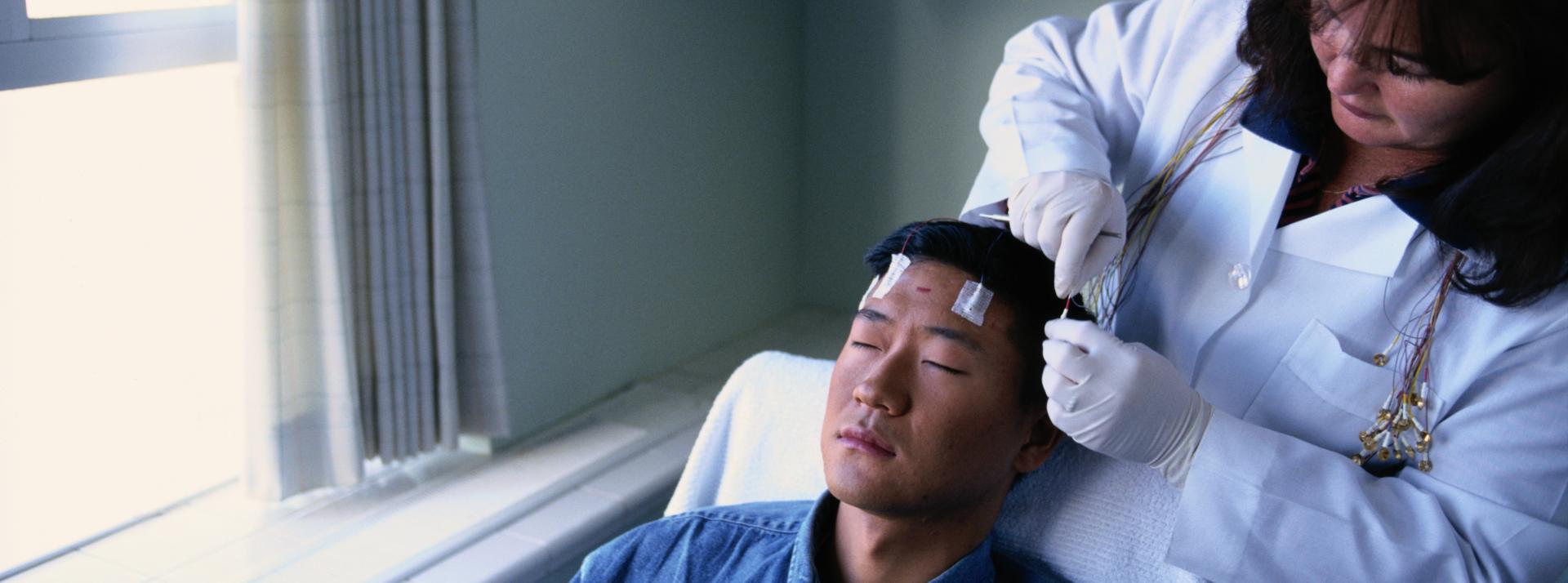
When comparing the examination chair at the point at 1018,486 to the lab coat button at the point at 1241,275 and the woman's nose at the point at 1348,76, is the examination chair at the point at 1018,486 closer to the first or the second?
the lab coat button at the point at 1241,275

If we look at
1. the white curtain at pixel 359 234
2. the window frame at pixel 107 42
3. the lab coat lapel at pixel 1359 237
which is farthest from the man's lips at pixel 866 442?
the window frame at pixel 107 42

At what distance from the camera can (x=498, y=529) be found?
6.93ft

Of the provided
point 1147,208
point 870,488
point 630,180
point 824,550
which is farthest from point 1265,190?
point 630,180

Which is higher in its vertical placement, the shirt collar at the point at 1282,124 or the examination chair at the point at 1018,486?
the shirt collar at the point at 1282,124

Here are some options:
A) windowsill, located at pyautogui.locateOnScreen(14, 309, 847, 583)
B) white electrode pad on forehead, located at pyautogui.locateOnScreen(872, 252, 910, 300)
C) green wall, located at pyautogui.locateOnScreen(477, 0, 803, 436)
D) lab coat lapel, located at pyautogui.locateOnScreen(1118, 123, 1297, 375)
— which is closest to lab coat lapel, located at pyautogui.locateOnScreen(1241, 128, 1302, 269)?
lab coat lapel, located at pyautogui.locateOnScreen(1118, 123, 1297, 375)

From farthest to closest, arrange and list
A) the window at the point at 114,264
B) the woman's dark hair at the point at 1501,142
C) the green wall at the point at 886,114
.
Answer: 1. the green wall at the point at 886,114
2. the window at the point at 114,264
3. the woman's dark hair at the point at 1501,142

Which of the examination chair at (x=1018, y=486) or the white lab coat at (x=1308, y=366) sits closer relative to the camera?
the white lab coat at (x=1308, y=366)

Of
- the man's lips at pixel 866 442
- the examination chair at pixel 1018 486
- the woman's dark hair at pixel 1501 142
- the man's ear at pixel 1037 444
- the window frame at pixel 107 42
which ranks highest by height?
the window frame at pixel 107 42

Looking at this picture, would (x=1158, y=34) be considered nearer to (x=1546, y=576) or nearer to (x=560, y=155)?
(x=1546, y=576)

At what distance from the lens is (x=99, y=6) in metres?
1.83

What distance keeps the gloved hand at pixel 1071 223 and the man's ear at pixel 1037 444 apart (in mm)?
158

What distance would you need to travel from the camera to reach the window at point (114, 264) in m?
1.82

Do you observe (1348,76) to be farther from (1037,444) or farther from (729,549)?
(729,549)

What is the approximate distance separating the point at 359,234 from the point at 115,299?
1.26ft
